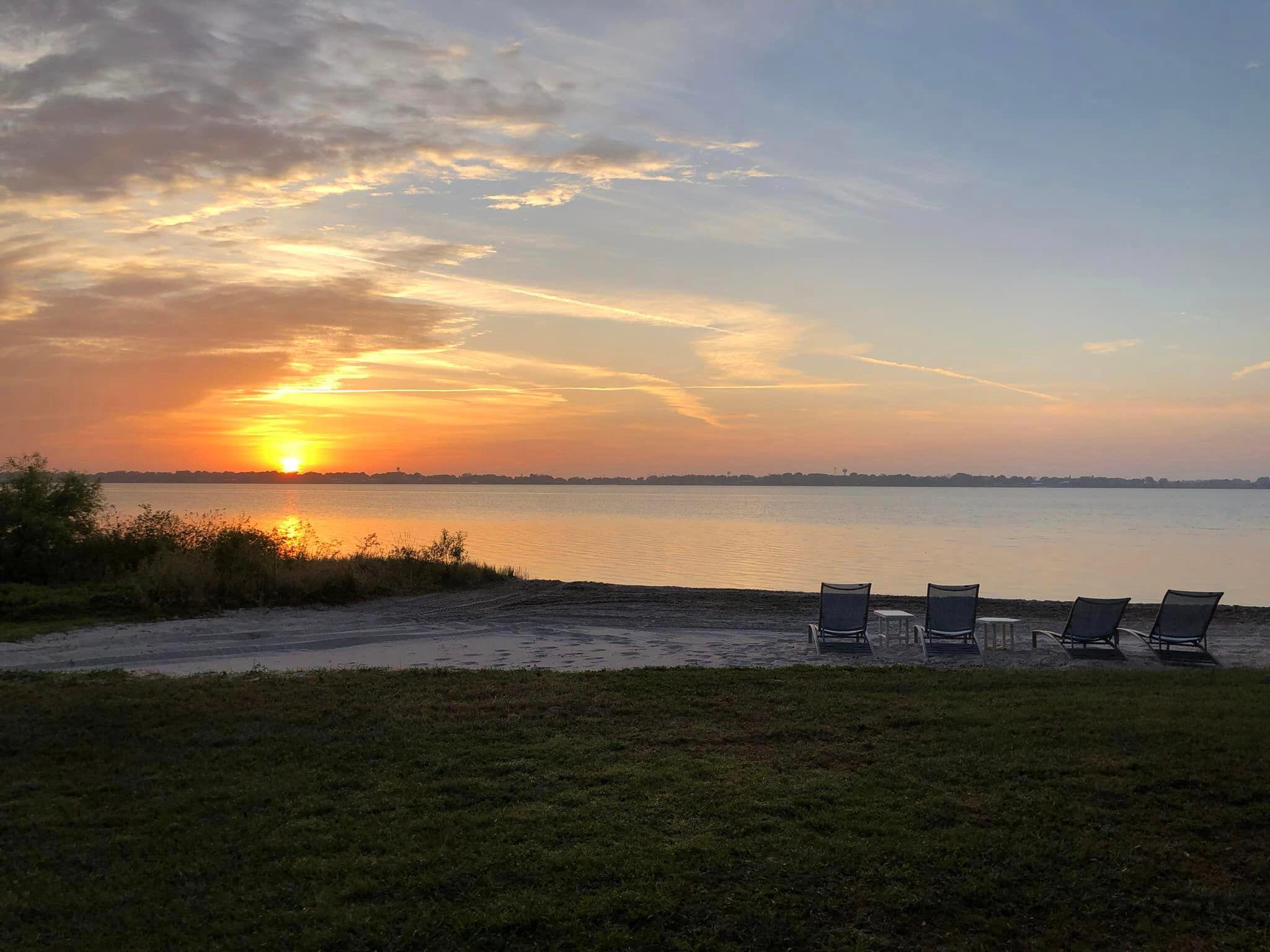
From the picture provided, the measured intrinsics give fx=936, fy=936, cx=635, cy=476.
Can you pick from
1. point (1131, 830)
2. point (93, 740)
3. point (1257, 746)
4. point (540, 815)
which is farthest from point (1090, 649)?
point (93, 740)

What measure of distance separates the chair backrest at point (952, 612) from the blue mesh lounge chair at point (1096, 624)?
124 centimetres

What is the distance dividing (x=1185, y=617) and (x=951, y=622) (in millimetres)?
2868

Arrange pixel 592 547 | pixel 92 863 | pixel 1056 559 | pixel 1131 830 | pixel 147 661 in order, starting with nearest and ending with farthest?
pixel 92 863 < pixel 1131 830 < pixel 147 661 < pixel 1056 559 < pixel 592 547

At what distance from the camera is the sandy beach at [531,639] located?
468 inches

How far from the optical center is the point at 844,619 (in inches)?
516

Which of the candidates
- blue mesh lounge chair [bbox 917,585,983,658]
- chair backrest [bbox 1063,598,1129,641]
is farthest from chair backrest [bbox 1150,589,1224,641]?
blue mesh lounge chair [bbox 917,585,983,658]

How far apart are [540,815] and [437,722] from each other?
2484 mm

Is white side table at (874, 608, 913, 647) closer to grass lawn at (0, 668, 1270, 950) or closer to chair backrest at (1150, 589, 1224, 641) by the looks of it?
chair backrest at (1150, 589, 1224, 641)

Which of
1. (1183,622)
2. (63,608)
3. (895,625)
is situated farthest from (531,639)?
(1183,622)

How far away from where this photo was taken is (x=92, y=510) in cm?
1991

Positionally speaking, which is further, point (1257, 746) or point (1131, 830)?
point (1257, 746)

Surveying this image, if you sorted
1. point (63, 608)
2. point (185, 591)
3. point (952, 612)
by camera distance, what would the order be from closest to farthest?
1. point (952, 612)
2. point (63, 608)
3. point (185, 591)

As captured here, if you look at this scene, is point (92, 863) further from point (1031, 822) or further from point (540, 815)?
point (1031, 822)

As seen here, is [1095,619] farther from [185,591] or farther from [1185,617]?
[185,591]
